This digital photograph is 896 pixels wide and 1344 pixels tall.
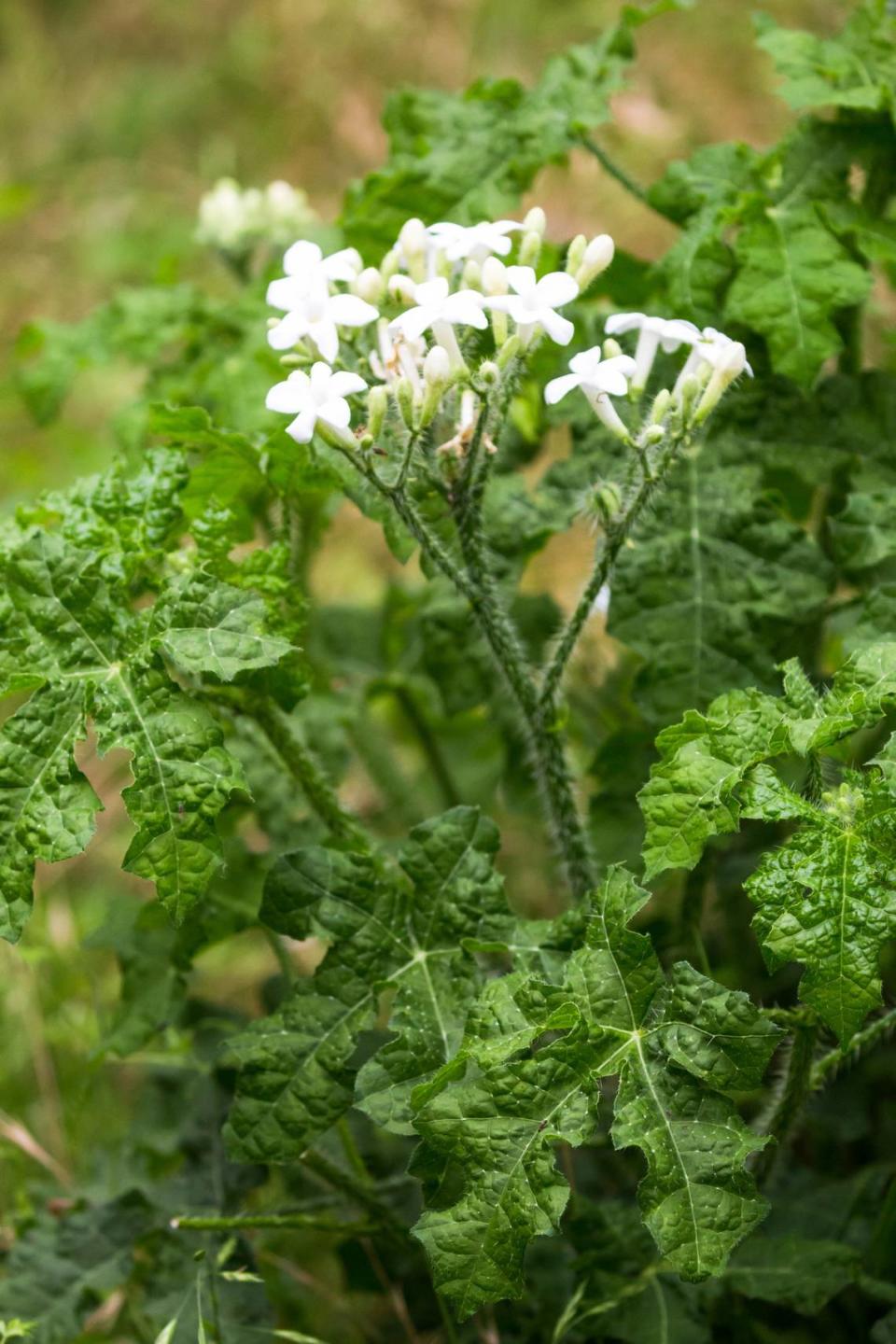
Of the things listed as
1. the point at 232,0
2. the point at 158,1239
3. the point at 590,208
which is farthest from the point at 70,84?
the point at 158,1239

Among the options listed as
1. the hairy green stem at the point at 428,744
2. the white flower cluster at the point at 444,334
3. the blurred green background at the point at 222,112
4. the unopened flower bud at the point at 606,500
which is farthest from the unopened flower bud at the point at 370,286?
the blurred green background at the point at 222,112

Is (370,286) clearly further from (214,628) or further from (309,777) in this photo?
(309,777)

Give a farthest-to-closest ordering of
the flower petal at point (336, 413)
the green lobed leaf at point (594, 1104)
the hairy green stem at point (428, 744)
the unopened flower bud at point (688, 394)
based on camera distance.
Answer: the hairy green stem at point (428, 744) < the unopened flower bud at point (688, 394) < the flower petal at point (336, 413) < the green lobed leaf at point (594, 1104)

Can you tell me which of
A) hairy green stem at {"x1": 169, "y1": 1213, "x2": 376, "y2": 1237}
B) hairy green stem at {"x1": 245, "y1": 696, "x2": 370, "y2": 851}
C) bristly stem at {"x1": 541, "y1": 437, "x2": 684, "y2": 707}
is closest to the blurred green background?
hairy green stem at {"x1": 245, "y1": 696, "x2": 370, "y2": 851}

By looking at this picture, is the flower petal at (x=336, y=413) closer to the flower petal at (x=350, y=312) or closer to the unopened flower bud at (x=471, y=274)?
the flower petal at (x=350, y=312)

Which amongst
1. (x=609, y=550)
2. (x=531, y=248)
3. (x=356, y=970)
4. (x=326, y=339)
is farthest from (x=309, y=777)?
(x=531, y=248)

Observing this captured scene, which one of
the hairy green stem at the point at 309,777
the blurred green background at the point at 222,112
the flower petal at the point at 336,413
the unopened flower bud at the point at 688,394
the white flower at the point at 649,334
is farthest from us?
the blurred green background at the point at 222,112
